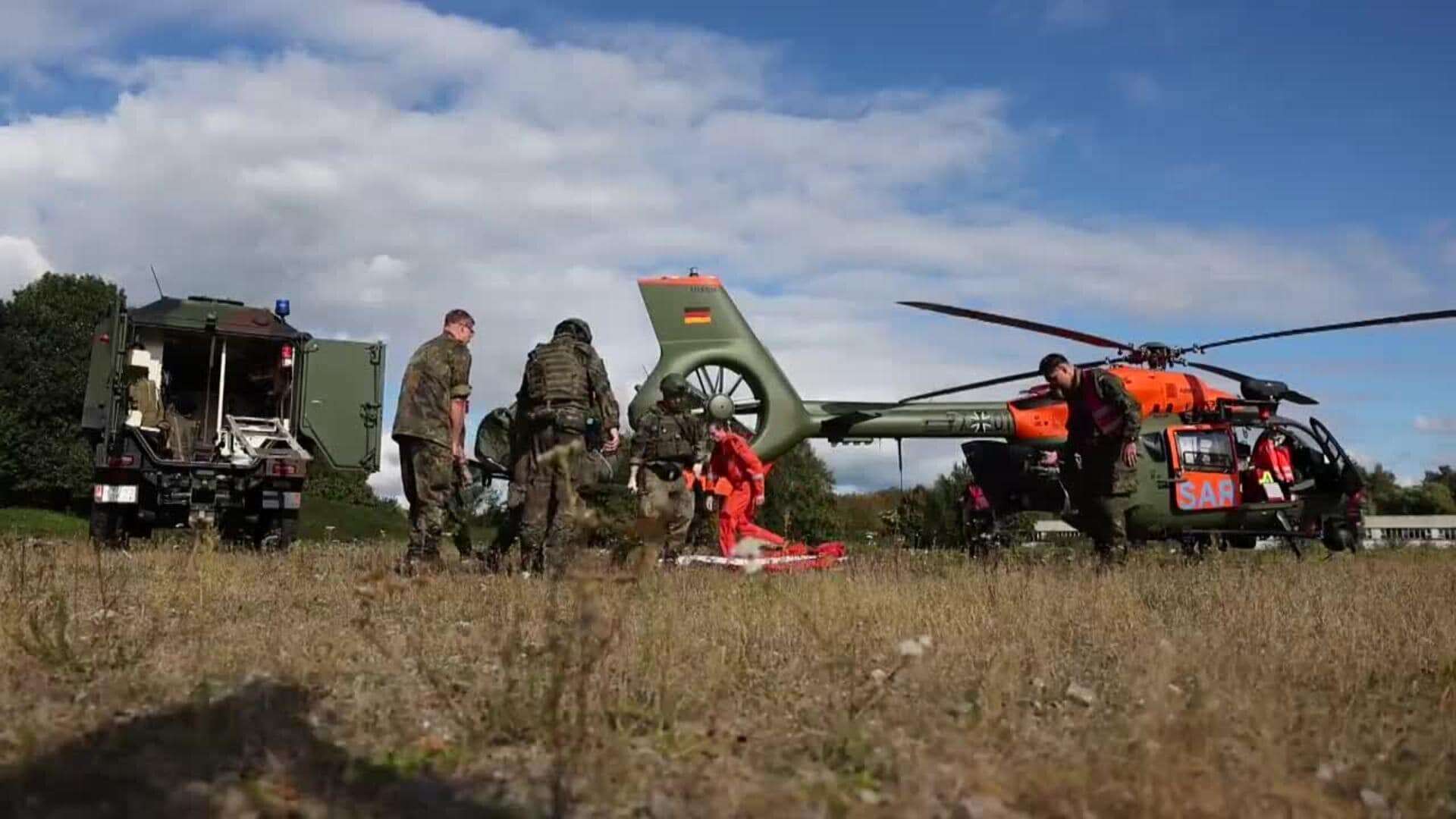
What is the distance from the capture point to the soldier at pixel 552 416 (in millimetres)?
7879

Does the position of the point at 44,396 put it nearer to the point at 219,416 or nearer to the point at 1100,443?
the point at 219,416

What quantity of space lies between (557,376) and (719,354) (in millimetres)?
5110

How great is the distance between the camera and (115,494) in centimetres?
1190

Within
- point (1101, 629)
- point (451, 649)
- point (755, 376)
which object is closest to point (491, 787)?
point (451, 649)

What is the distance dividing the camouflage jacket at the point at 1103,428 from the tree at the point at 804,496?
23.9 m

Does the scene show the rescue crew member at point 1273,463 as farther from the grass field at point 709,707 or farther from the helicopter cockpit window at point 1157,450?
the grass field at point 709,707

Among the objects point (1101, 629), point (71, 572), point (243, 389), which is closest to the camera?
point (1101, 629)

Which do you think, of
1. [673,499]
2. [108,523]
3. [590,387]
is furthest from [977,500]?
[108,523]

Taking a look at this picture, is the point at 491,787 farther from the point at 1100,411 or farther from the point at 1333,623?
the point at 1100,411

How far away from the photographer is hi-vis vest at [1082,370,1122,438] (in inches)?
368

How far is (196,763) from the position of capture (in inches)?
116

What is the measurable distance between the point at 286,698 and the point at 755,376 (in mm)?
9708

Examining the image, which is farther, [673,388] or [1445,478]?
[1445,478]

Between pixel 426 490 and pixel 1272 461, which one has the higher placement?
pixel 1272 461
